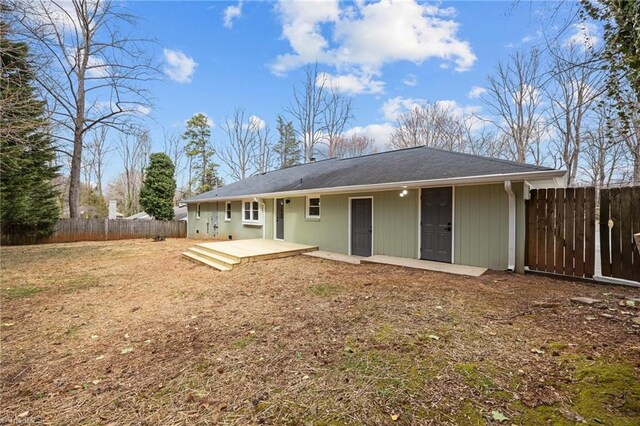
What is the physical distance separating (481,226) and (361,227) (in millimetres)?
3360

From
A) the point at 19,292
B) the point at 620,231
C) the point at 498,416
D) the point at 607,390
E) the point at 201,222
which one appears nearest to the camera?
the point at 498,416

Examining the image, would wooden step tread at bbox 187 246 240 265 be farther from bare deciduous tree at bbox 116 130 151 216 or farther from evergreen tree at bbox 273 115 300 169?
bare deciduous tree at bbox 116 130 151 216

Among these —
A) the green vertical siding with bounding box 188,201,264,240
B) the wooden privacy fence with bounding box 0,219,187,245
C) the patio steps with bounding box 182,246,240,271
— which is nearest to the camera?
the patio steps with bounding box 182,246,240,271

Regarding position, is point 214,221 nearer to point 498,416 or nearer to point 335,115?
point 335,115

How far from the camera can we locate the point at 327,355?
2830mm

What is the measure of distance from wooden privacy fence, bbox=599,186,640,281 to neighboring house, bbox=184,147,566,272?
37.3 inches

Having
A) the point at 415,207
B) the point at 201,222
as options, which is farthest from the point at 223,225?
the point at 415,207

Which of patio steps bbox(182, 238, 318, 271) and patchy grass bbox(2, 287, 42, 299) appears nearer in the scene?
patchy grass bbox(2, 287, 42, 299)

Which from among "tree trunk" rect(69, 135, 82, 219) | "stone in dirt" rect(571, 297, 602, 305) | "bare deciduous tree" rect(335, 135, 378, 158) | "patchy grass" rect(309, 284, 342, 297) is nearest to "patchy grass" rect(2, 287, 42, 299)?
"patchy grass" rect(309, 284, 342, 297)

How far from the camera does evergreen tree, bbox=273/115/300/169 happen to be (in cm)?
2641

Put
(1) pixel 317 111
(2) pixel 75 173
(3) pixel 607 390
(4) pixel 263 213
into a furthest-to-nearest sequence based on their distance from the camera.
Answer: (1) pixel 317 111 → (2) pixel 75 173 → (4) pixel 263 213 → (3) pixel 607 390

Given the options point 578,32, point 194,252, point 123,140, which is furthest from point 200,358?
point 123,140

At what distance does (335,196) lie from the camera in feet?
31.6

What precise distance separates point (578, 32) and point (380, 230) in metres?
Result: 5.69
